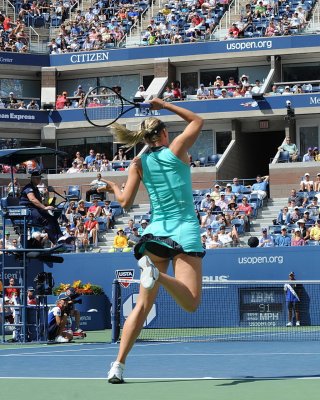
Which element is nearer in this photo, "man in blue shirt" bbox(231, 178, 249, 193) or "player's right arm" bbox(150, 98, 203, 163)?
"player's right arm" bbox(150, 98, 203, 163)

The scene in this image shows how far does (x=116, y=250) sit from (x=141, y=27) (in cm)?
1837

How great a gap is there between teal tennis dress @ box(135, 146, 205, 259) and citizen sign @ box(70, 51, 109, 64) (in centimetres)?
3505

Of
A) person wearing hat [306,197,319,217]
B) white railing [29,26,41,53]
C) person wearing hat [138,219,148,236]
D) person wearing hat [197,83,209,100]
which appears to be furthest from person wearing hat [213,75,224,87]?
person wearing hat [138,219,148,236]

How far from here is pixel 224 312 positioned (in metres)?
23.9

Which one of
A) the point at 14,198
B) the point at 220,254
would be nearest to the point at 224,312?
the point at 220,254

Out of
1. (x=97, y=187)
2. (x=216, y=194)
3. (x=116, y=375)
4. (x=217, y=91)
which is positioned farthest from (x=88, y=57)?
(x=116, y=375)

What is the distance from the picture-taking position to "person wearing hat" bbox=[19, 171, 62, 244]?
16328mm

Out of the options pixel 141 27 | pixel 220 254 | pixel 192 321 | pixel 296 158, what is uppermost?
pixel 141 27

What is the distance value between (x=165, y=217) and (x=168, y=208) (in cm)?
8

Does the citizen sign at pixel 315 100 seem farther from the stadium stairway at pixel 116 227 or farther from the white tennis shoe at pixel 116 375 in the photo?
the white tennis shoe at pixel 116 375

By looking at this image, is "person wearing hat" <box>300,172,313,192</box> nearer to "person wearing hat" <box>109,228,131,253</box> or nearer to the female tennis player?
"person wearing hat" <box>109,228,131,253</box>

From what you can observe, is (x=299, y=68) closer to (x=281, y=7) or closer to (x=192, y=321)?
(x=281, y=7)

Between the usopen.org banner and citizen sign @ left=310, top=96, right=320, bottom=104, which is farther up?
the usopen.org banner

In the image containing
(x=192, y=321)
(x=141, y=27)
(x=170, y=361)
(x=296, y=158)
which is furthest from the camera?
(x=141, y=27)
